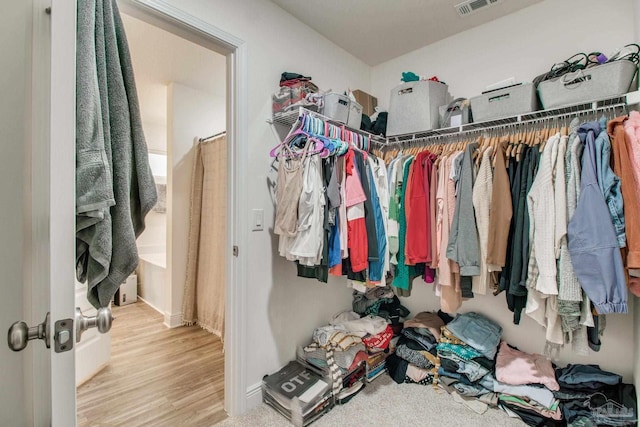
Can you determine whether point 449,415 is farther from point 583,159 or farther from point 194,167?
point 194,167

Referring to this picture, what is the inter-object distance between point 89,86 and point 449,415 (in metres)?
2.29

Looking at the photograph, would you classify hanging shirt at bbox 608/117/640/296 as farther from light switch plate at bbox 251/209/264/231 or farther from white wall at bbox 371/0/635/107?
light switch plate at bbox 251/209/264/231

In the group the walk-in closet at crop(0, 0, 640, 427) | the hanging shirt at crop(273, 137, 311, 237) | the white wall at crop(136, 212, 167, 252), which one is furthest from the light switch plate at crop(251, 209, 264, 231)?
the white wall at crop(136, 212, 167, 252)


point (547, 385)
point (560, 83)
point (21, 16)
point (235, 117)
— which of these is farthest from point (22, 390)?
point (560, 83)

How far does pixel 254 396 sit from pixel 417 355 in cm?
116

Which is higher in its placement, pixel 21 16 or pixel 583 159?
pixel 21 16

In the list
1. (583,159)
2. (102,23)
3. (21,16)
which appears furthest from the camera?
(583,159)

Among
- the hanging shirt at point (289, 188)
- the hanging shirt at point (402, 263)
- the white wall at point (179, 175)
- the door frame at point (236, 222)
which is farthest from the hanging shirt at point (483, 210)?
the white wall at point (179, 175)

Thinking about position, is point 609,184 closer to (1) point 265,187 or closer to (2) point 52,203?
(1) point 265,187

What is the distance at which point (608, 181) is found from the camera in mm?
1314

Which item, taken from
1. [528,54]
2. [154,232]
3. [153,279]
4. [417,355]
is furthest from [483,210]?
[154,232]

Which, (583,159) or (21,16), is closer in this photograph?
(21,16)

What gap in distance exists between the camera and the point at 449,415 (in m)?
1.73

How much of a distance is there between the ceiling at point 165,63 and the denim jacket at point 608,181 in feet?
7.63
